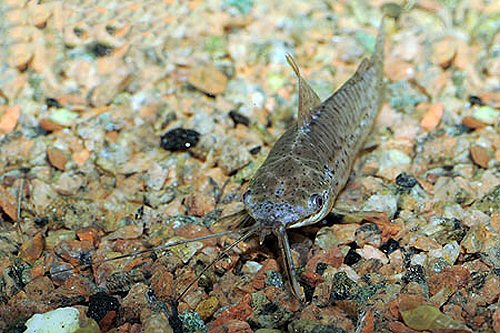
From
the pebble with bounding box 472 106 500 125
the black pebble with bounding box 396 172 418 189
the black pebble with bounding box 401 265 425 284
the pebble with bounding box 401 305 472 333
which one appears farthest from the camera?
the pebble with bounding box 472 106 500 125

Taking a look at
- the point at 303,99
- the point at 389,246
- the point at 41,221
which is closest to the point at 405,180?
the point at 389,246

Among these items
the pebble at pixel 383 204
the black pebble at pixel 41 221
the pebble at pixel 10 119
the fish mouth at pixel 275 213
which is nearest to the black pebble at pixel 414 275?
the pebble at pixel 383 204

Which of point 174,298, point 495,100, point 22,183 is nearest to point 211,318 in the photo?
point 174,298

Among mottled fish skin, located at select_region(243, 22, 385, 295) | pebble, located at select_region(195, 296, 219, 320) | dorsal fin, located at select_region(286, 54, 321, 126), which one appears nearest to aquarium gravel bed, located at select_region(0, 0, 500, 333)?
pebble, located at select_region(195, 296, 219, 320)

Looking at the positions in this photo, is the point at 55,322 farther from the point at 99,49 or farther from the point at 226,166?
the point at 99,49

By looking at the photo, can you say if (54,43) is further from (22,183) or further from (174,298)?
(174,298)

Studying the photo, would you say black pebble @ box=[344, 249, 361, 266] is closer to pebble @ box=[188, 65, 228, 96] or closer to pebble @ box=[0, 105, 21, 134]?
pebble @ box=[188, 65, 228, 96]
